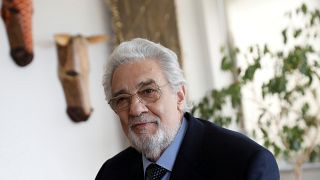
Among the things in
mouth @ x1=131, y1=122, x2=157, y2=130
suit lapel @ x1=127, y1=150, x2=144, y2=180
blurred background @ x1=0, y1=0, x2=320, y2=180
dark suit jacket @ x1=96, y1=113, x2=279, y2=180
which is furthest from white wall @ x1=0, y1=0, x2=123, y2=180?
mouth @ x1=131, y1=122, x2=157, y2=130

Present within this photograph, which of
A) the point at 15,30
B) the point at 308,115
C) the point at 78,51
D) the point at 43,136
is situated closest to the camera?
the point at 15,30

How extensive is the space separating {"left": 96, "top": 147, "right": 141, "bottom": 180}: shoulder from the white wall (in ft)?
3.55

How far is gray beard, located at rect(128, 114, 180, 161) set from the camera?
1430mm

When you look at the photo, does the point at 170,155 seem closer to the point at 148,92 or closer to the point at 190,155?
the point at 190,155

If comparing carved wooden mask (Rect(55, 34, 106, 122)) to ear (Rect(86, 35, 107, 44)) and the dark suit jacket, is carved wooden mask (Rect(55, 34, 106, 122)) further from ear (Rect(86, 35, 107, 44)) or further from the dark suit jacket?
the dark suit jacket

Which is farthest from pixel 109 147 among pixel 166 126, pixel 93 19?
pixel 166 126

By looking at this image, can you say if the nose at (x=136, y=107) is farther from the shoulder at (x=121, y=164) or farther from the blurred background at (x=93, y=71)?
the blurred background at (x=93, y=71)

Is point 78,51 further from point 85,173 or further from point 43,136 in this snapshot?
point 85,173

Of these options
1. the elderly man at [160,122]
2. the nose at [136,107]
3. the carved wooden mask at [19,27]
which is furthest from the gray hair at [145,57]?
the carved wooden mask at [19,27]

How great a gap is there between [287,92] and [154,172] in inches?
72.5

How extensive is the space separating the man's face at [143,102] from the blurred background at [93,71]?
1408 millimetres

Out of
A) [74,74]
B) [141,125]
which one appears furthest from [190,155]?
[74,74]

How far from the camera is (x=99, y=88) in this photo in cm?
345

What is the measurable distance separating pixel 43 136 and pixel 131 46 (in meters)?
1.65
